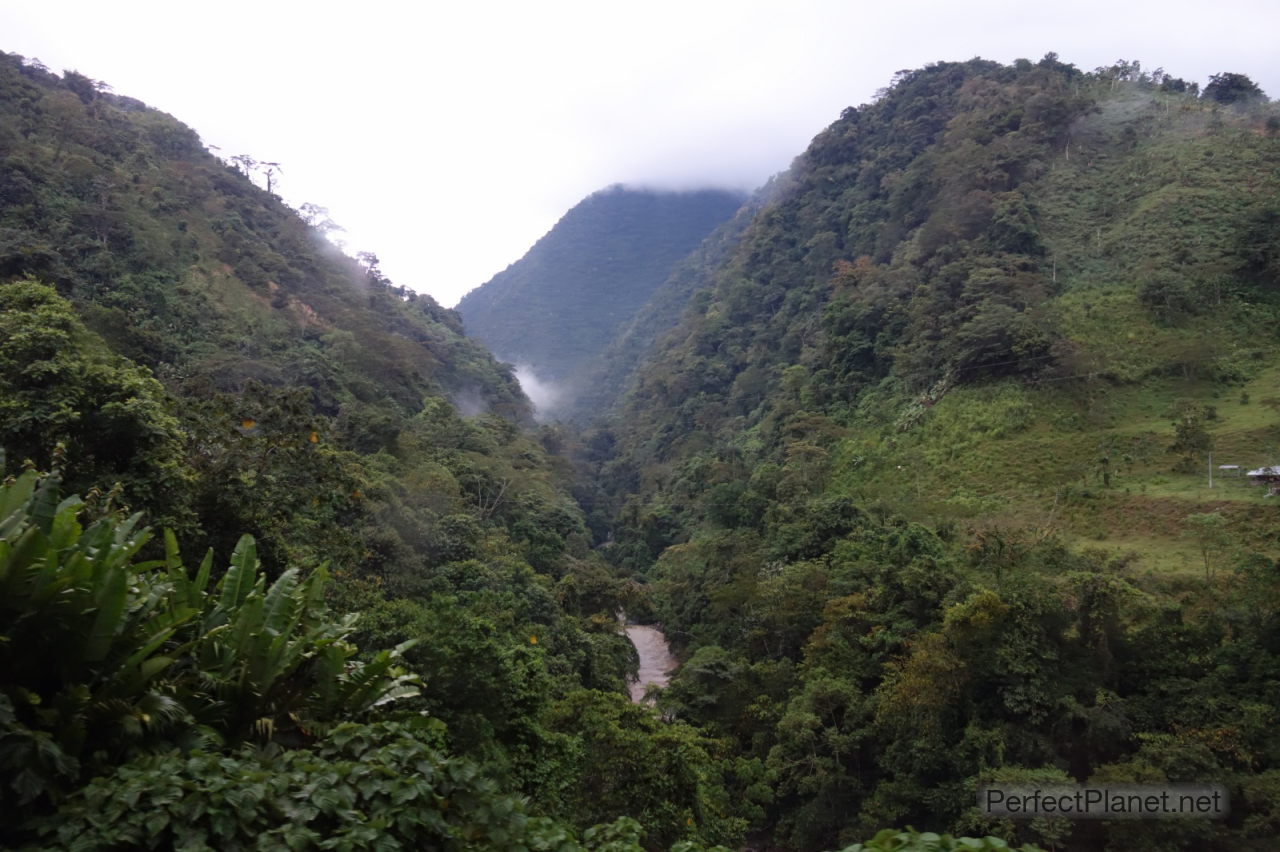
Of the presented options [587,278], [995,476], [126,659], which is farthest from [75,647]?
[587,278]

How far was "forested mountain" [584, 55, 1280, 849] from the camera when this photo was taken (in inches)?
442

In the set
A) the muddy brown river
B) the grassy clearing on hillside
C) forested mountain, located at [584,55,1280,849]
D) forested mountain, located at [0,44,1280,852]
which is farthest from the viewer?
the muddy brown river

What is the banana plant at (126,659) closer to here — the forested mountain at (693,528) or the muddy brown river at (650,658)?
the forested mountain at (693,528)

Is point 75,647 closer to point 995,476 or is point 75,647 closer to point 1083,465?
point 995,476

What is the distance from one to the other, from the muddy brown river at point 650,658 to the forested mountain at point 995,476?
1.13 meters

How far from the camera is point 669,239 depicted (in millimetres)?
106688

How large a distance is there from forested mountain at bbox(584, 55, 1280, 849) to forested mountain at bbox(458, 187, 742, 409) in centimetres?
4347

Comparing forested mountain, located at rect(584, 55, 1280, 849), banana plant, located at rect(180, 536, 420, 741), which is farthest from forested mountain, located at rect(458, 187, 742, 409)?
banana plant, located at rect(180, 536, 420, 741)

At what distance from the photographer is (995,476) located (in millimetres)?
20938

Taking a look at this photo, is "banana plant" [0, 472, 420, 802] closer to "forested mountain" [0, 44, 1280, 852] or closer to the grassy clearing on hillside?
"forested mountain" [0, 44, 1280, 852]

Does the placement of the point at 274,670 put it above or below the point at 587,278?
below

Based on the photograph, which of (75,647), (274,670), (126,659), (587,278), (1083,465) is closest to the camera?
(75,647)

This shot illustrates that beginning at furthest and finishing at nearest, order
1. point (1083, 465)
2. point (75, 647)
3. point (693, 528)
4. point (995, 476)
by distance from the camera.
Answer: point (693, 528)
point (995, 476)
point (1083, 465)
point (75, 647)

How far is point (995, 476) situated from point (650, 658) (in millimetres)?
11742
